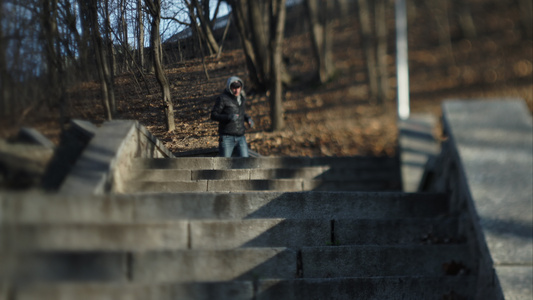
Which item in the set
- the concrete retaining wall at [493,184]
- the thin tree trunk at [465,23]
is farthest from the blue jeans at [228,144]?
the thin tree trunk at [465,23]

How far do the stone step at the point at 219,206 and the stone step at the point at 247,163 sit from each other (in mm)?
934

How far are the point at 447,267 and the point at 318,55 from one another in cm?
1291

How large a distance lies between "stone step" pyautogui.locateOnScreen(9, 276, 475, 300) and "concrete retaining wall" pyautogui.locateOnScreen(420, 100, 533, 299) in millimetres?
373

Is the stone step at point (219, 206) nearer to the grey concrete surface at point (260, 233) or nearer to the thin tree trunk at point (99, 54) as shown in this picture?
the grey concrete surface at point (260, 233)

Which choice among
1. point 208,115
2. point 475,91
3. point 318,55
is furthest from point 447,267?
point 475,91

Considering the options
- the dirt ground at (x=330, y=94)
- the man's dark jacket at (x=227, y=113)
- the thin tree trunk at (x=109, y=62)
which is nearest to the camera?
the thin tree trunk at (x=109, y=62)

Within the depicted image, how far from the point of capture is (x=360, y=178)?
8.75 m

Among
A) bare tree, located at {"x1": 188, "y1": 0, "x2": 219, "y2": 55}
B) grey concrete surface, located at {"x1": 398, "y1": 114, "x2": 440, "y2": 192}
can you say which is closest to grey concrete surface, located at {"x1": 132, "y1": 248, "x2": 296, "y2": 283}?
bare tree, located at {"x1": 188, "y1": 0, "x2": 219, "y2": 55}

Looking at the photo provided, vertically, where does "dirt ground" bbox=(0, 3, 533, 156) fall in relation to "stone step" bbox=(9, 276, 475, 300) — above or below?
above

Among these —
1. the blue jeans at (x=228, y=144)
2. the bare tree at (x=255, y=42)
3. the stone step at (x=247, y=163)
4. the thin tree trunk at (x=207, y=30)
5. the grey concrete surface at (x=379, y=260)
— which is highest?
the bare tree at (x=255, y=42)

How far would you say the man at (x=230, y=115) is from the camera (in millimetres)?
5914

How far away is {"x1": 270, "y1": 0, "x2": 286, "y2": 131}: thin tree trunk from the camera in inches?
320

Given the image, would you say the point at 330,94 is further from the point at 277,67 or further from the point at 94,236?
the point at 94,236

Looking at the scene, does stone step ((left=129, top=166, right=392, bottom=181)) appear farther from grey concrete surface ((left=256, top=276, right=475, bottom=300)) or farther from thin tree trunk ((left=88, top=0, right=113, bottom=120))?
grey concrete surface ((left=256, top=276, right=475, bottom=300))
